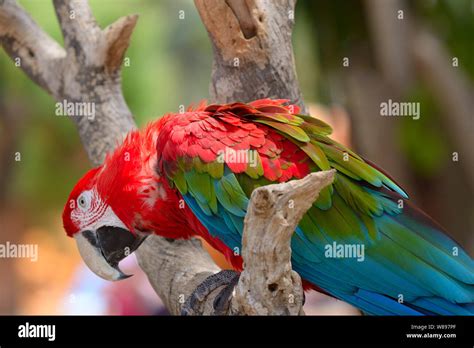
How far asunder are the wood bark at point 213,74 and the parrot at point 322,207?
0.14 m

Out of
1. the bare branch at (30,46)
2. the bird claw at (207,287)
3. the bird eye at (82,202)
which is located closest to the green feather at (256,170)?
the bird claw at (207,287)

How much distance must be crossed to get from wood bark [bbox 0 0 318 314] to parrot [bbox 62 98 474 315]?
0.14 m

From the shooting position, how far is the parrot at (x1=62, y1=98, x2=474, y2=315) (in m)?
1.13

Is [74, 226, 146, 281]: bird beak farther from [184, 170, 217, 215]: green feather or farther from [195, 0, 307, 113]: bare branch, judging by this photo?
[195, 0, 307, 113]: bare branch

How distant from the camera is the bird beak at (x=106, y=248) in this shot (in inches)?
49.0

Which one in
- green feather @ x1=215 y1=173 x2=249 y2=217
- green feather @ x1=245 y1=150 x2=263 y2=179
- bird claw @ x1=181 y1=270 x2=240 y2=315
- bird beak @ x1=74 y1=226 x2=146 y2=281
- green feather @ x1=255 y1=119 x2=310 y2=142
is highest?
green feather @ x1=255 y1=119 x2=310 y2=142

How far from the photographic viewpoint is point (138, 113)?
10.5ft

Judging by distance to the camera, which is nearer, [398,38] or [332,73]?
[398,38]

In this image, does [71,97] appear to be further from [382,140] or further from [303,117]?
[382,140]

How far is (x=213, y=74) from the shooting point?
137cm

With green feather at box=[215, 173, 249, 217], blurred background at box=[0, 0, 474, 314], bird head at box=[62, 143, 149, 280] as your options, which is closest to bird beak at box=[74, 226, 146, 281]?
bird head at box=[62, 143, 149, 280]

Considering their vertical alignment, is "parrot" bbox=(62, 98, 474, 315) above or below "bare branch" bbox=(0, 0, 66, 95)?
below

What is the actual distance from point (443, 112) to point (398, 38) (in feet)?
1.15
